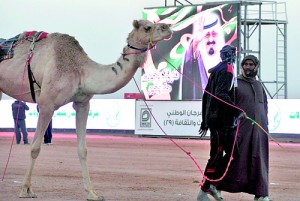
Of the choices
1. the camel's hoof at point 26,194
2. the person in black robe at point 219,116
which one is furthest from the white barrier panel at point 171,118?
the person in black robe at point 219,116

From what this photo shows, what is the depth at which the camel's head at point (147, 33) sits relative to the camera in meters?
14.0

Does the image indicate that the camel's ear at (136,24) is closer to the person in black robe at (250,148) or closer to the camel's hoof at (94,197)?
the person in black robe at (250,148)

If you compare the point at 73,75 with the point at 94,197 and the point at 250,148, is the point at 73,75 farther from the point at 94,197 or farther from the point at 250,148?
the point at 250,148

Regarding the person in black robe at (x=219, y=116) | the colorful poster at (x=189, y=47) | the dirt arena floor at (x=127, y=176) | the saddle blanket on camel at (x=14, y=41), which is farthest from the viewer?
the colorful poster at (x=189, y=47)

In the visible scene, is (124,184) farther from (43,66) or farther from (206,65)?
(206,65)

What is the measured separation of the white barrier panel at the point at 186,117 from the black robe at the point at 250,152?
26202 mm

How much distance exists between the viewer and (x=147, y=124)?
44531mm

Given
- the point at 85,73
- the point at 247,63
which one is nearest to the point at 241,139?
the point at 247,63

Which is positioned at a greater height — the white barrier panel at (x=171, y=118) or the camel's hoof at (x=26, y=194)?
the camel's hoof at (x=26, y=194)

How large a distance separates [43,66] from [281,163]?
1186cm

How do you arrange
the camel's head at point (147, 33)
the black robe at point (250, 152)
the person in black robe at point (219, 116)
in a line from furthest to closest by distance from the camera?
the camel's head at point (147, 33) < the black robe at point (250, 152) < the person in black robe at point (219, 116)

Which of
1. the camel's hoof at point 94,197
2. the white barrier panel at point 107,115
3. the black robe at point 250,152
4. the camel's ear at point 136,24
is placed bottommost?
the white barrier panel at point 107,115

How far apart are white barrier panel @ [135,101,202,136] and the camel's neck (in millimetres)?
27668

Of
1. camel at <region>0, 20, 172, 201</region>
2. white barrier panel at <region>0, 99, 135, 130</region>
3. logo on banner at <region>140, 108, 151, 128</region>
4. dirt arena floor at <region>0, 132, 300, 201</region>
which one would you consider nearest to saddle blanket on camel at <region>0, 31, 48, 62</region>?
camel at <region>0, 20, 172, 201</region>
